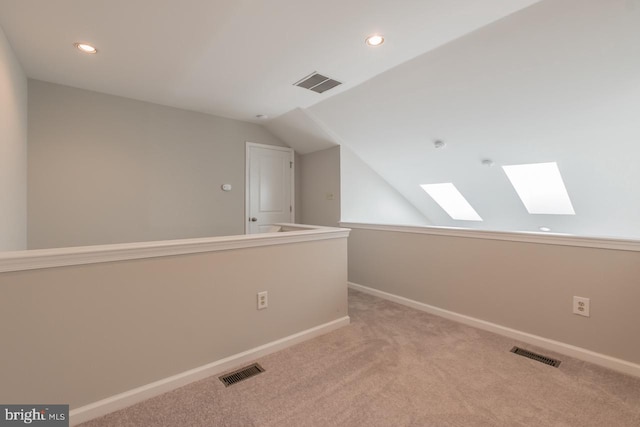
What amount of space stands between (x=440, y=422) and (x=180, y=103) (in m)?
4.02

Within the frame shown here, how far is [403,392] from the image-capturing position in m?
1.80

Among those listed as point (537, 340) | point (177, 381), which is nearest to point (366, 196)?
point (537, 340)

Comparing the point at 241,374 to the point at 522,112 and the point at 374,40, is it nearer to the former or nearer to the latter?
the point at 374,40

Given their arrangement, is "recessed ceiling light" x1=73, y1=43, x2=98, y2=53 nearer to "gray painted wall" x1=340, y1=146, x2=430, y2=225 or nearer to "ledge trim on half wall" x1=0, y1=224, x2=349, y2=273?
"ledge trim on half wall" x1=0, y1=224, x2=349, y2=273

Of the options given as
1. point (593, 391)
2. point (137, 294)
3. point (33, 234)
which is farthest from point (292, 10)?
point (33, 234)

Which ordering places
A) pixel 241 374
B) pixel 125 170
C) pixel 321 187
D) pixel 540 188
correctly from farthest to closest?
pixel 321 187, pixel 540 188, pixel 125 170, pixel 241 374

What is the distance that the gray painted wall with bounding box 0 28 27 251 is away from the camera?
213 centimetres

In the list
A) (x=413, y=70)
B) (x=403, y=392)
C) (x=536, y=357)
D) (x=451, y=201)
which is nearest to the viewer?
(x=403, y=392)

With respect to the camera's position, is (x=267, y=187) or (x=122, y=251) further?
(x=267, y=187)

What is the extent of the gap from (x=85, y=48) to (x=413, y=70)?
9.26ft

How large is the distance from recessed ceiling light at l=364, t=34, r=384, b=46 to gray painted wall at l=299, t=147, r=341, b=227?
206cm

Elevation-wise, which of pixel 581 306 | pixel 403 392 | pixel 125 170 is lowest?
pixel 403 392

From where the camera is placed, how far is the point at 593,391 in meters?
1.80

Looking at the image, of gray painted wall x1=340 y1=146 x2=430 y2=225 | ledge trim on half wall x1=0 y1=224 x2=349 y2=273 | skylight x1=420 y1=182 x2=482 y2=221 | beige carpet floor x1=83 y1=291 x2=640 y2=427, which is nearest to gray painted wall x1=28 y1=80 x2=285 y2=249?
gray painted wall x1=340 y1=146 x2=430 y2=225
